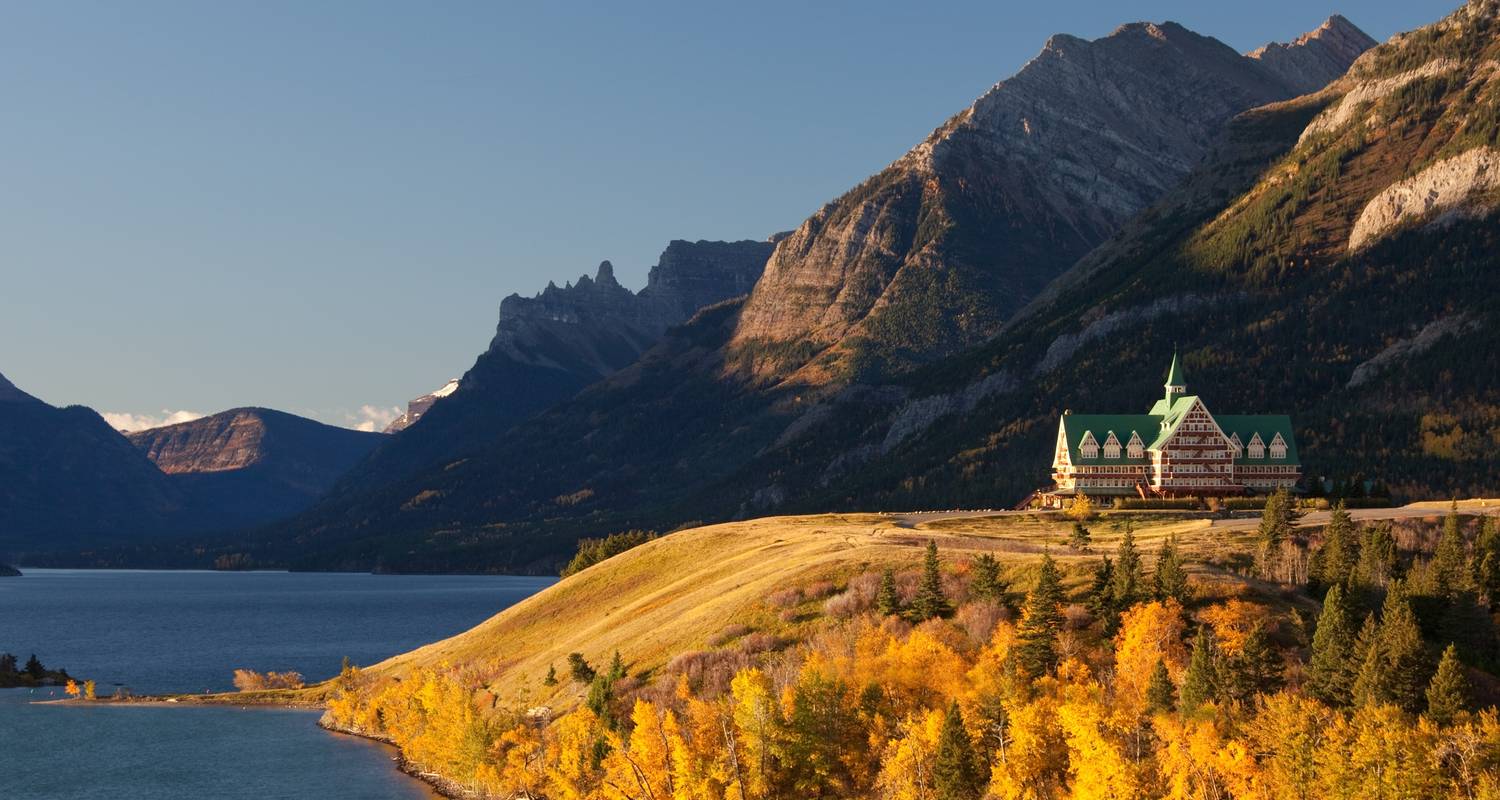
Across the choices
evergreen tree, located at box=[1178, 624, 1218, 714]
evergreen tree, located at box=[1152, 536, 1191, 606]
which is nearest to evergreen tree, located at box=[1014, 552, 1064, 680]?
evergreen tree, located at box=[1152, 536, 1191, 606]

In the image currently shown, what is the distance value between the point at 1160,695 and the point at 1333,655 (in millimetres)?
14240

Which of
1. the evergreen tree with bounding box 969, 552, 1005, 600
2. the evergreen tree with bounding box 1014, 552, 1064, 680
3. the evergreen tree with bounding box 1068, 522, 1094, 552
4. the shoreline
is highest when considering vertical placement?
the evergreen tree with bounding box 1068, 522, 1094, 552

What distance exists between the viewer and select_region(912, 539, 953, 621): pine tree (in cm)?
12650

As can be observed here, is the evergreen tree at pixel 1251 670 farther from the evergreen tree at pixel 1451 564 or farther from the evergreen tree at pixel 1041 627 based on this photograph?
the evergreen tree at pixel 1451 564

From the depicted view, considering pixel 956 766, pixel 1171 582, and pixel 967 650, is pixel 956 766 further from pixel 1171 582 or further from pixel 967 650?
pixel 1171 582

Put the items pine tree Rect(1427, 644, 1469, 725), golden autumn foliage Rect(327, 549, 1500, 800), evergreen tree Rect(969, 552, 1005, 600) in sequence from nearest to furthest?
golden autumn foliage Rect(327, 549, 1500, 800)
pine tree Rect(1427, 644, 1469, 725)
evergreen tree Rect(969, 552, 1005, 600)

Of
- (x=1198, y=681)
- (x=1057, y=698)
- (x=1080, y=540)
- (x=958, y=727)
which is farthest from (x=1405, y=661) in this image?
(x=1080, y=540)

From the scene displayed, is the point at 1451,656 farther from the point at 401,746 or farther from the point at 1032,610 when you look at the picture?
the point at 401,746

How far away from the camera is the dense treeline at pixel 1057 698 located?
96.2 metres

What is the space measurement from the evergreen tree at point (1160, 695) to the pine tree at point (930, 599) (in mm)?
25373

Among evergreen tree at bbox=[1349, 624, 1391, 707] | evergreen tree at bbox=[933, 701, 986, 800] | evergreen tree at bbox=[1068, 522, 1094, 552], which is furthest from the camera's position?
evergreen tree at bbox=[1068, 522, 1094, 552]

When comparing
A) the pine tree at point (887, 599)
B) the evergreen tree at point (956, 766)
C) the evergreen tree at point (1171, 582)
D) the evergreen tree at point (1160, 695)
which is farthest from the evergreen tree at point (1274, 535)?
the evergreen tree at point (956, 766)

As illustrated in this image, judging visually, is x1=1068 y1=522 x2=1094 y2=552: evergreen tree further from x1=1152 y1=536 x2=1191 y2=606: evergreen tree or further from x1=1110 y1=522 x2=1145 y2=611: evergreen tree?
x1=1152 y1=536 x2=1191 y2=606: evergreen tree

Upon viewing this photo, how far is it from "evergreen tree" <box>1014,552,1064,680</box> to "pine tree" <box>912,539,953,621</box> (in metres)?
7.70
